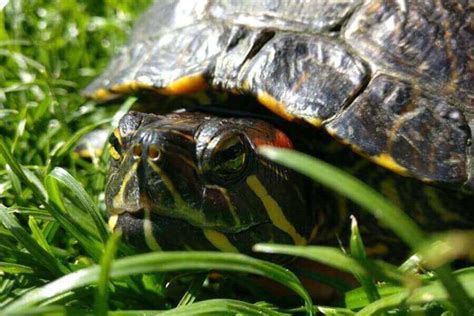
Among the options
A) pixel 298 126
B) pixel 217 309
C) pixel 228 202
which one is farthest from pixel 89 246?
pixel 298 126

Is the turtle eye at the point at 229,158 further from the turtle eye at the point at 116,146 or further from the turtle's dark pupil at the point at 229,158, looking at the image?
the turtle eye at the point at 116,146

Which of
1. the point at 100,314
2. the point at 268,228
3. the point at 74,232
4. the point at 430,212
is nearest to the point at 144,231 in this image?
the point at 74,232

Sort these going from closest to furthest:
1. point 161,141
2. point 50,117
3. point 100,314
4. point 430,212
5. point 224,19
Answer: point 100,314 < point 161,141 < point 430,212 < point 224,19 < point 50,117

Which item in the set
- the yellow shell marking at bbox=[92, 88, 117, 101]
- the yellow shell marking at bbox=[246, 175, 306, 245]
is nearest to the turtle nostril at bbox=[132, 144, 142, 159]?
the yellow shell marking at bbox=[246, 175, 306, 245]

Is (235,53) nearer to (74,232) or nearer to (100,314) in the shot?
(74,232)

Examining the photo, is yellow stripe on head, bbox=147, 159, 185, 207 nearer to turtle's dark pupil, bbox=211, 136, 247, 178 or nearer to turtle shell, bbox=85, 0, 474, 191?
turtle's dark pupil, bbox=211, 136, 247, 178

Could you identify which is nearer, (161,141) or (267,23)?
(161,141)

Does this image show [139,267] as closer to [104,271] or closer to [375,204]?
[104,271]
